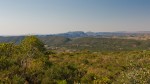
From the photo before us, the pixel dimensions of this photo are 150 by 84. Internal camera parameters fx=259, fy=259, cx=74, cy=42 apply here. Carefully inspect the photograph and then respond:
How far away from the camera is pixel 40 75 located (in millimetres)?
24078

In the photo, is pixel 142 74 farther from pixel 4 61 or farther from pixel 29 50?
pixel 29 50

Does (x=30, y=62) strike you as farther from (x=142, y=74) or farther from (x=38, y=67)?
(x=142, y=74)

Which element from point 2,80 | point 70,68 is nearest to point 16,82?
point 2,80

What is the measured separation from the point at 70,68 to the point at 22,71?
17.2 ft

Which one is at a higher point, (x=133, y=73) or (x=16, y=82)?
(x=133, y=73)

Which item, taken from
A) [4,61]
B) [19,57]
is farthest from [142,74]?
[19,57]

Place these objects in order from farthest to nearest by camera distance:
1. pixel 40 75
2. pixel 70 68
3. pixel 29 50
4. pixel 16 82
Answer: pixel 29 50 → pixel 70 68 → pixel 40 75 → pixel 16 82

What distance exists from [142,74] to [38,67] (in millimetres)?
12957

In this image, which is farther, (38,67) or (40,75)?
(38,67)

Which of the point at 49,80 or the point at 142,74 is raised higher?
the point at 142,74

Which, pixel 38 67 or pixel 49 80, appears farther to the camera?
pixel 38 67

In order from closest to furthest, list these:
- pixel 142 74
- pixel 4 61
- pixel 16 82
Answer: pixel 142 74 < pixel 16 82 < pixel 4 61

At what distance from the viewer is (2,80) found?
21234 mm

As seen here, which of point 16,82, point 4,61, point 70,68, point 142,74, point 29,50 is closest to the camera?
point 142,74
